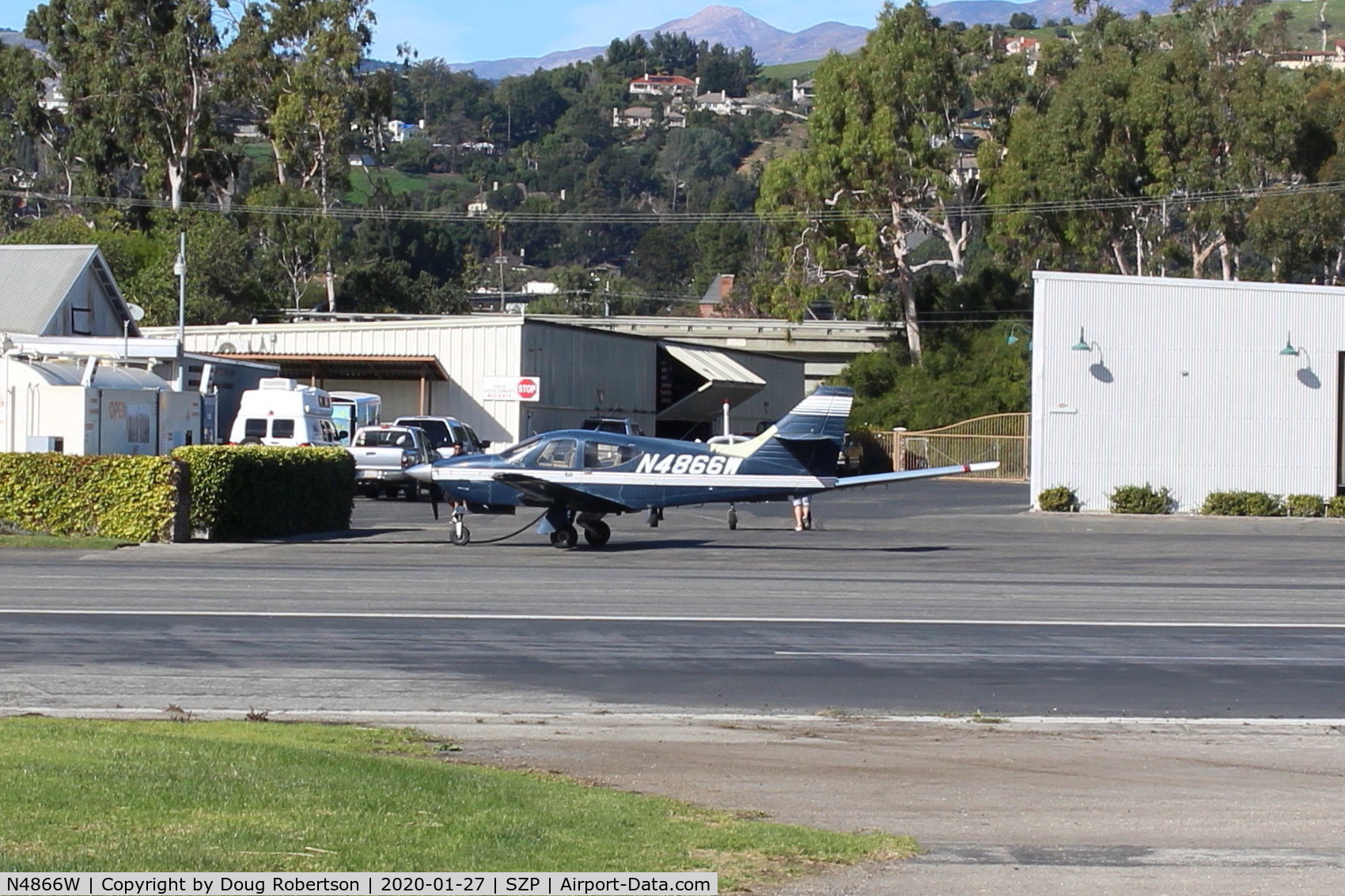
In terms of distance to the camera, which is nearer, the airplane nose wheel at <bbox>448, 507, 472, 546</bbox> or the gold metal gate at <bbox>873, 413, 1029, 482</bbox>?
the airplane nose wheel at <bbox>448, 507, 472, 546</bbox>

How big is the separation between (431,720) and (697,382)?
183 ft

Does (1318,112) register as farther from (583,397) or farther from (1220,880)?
(1220,880)

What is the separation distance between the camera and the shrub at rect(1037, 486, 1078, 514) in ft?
127

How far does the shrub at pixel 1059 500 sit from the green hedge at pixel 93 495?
2104 centimetres

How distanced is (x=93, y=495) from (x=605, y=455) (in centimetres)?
847

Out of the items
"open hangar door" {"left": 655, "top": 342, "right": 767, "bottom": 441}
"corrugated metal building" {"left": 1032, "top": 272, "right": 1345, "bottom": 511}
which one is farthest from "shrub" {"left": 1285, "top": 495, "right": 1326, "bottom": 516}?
"open hangar door" {"left": 655, "top": 342, "right": 767, "bottom": 441}

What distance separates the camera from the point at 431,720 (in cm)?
1145

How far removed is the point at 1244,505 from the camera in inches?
1497

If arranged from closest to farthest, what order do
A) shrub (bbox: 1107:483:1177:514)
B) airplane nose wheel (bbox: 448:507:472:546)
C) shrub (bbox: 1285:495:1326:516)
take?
airplane nose wheel (bbox: 448:507:472:546) < shrub (bbox: 1285:495:1326:516) < shrub (bbox: 1107:483:1177:514)

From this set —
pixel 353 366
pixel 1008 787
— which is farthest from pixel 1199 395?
pixel 1008 787

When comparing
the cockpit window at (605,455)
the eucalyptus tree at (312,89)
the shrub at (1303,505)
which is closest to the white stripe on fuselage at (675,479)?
the cockpit window at (605,455)

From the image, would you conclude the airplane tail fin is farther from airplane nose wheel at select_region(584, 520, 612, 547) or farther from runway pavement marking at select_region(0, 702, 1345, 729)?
runway pavement marking at select_region(0, 702, 1345, 729)

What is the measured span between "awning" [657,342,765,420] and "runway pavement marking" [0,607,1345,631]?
45813 mm

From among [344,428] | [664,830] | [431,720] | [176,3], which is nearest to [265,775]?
[664,830]
